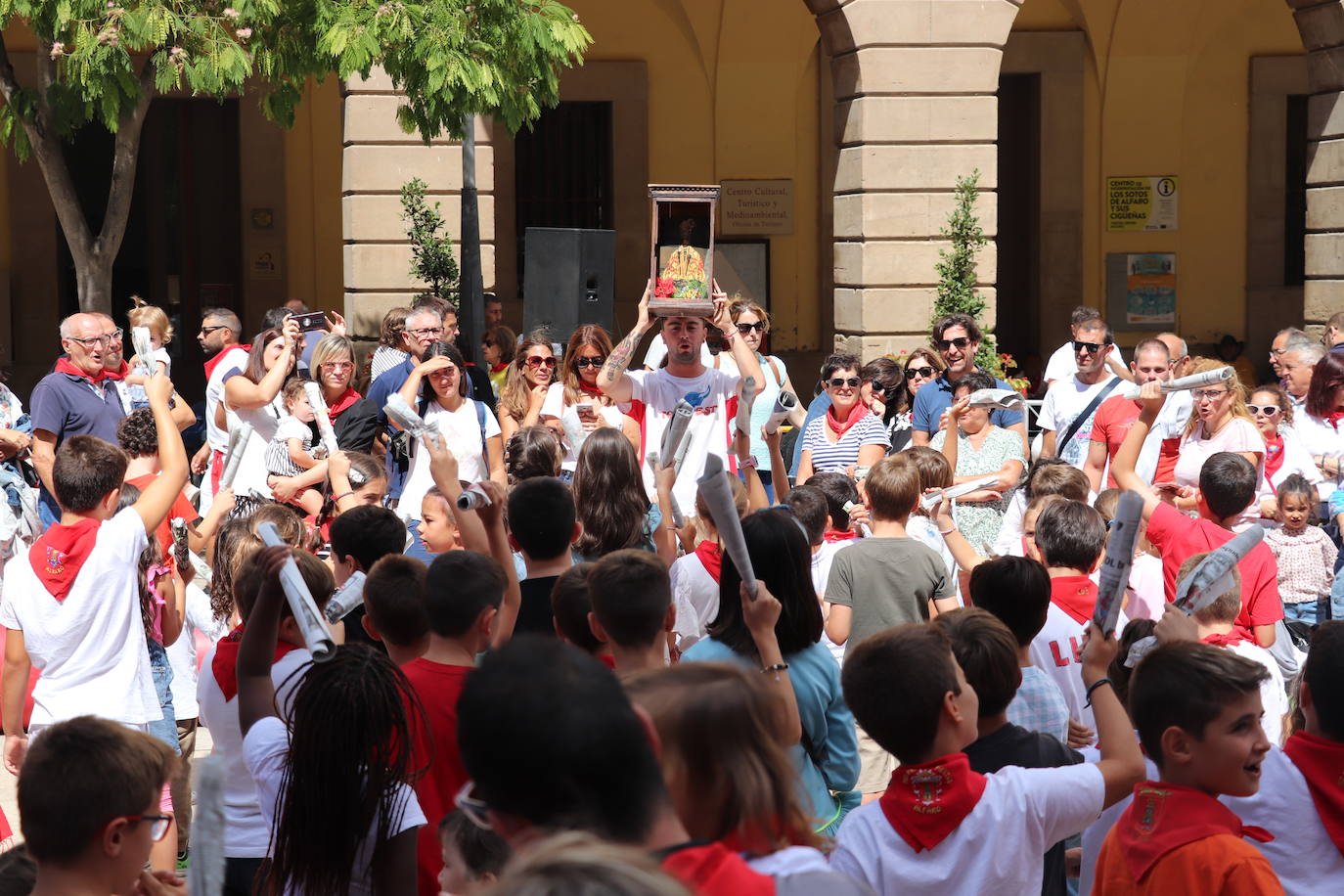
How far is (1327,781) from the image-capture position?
3.11 meters

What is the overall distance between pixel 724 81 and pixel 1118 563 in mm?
15742

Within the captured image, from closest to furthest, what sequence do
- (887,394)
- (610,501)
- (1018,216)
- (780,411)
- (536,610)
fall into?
(536,610) < (610,501) < (780,411) < (887,394) < (1018,216)

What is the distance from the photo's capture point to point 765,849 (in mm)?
2246

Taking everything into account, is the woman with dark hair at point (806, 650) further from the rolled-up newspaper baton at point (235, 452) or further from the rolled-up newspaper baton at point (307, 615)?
the rolled-up newspaper baton at point (235, 452)

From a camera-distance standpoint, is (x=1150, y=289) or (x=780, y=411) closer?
(x=780, y=411)

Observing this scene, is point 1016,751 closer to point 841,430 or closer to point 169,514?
point 169,514

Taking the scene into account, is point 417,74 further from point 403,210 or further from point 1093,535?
point 1093,535

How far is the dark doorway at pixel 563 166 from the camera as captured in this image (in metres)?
18.3

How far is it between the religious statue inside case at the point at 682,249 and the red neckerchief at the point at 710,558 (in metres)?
2.60

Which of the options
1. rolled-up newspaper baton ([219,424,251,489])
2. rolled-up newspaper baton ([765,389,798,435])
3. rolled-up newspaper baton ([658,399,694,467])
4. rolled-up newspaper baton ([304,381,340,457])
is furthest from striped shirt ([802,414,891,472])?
rolled-up newspaper baton ([219,424,251,489])

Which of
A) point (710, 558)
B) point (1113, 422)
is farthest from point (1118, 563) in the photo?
point (1113, 422)

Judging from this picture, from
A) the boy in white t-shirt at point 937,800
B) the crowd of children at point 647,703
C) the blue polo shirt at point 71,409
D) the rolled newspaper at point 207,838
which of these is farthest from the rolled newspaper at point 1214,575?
the blue polo shirt at point 71,409

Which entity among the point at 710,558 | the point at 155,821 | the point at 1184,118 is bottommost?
the point at 155,821

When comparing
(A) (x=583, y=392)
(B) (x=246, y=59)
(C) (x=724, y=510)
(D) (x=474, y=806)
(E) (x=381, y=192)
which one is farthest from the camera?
(E) (x=381, y=192)
